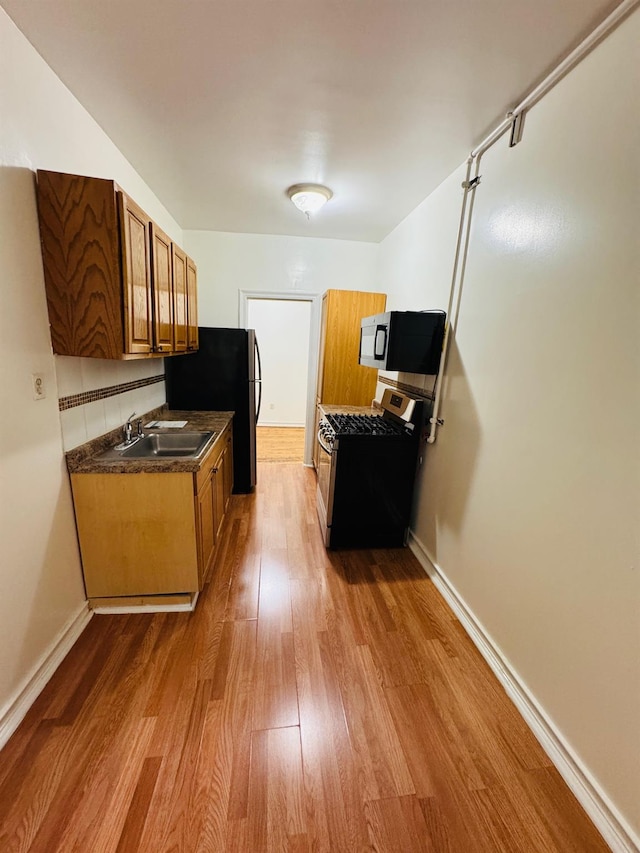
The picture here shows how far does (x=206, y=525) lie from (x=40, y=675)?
94 cm

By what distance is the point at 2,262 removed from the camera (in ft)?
4.24

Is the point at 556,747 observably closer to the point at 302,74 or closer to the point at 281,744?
the point at 281,744

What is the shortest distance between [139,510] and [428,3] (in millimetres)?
2396

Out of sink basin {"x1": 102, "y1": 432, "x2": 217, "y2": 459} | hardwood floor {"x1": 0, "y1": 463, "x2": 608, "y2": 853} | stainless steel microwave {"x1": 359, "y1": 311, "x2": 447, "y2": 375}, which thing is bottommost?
hardwood floor {"x1": 0, "y1": 463, "x2": 608, "y2": 853}

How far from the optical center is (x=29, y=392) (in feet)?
4.67

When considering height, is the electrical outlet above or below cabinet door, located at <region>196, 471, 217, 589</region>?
above

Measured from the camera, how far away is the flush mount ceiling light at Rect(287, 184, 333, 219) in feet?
8.35

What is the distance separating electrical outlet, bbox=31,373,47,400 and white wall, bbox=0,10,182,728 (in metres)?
0.03

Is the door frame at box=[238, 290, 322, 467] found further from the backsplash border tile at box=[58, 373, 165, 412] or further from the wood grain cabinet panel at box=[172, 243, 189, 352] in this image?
the backsplash border tile at box=[58, 373, 165, 412]

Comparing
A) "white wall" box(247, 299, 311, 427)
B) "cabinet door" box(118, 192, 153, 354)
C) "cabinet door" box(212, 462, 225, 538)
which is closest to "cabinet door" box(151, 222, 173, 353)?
"cabinet door" box(118, 192, 153, 354)

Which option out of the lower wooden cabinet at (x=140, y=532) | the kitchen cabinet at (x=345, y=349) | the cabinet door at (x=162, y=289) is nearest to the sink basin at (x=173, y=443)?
the lower wooden cabinet at (x=140, y=532)

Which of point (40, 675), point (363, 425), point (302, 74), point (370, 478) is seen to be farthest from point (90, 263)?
point (370, 478)

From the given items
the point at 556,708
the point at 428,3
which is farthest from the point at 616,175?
the point at 556,708

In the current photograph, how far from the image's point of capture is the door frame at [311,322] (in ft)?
12.7
